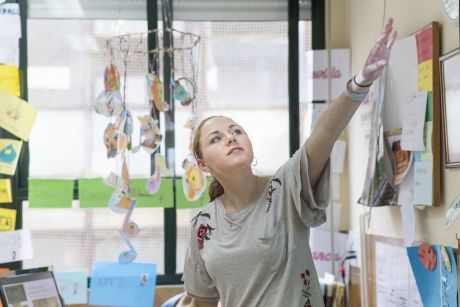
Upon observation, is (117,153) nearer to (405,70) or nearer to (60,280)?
(60,280)

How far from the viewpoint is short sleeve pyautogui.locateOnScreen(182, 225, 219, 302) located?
5.41ft

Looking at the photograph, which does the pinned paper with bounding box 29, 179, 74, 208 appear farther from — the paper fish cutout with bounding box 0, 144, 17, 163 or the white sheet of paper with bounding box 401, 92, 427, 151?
the white sheet of paper with bounding box 401, 92, 427, 151

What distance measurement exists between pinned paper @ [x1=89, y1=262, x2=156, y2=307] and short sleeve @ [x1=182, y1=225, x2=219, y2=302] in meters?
0.93

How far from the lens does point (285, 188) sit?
4.97ft

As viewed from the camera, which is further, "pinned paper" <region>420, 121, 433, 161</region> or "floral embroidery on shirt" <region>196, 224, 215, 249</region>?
"pinned paper" <region>420, 121, 433, 161</region>

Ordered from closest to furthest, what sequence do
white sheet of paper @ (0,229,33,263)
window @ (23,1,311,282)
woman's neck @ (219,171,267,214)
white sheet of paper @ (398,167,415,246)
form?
woman's neck @ (219,171,267,214)
white sheet of paper @ (398,167,415,246)
white sheet of paper @ (0,229,33,263)
window @ (23,1,311,282)

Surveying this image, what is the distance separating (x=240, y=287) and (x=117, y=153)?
4.07 feet

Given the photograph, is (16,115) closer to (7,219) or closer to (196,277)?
(7,219)

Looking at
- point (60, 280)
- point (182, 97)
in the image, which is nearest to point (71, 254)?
point (60, 280)

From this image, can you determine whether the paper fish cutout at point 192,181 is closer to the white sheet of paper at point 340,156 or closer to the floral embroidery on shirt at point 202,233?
the white sheet of paper at point 340,156

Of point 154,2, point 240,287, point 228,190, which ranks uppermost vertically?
point 154,2

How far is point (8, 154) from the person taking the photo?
8.41 ft

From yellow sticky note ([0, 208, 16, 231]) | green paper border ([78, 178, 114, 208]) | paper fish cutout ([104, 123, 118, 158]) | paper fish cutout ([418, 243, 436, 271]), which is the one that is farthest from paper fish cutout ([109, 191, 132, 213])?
paper fish cutout ([418, 243, 436, 271])

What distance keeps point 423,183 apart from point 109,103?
1.31 meters
